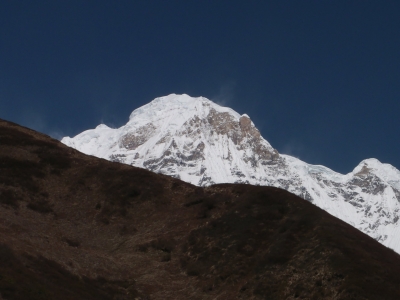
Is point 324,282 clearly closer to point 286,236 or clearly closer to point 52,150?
point 286,236

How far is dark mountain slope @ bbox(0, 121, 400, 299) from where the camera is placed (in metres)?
48.3

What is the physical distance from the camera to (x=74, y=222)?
6769 cm

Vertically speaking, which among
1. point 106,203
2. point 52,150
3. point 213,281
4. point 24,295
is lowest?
point 24,295

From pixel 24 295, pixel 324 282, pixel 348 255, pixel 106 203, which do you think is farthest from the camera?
pixel 106 203

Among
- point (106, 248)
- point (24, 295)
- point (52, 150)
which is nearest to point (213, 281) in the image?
point (106, 248)

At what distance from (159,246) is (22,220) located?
13585 mm

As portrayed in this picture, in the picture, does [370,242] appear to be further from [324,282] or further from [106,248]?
[106,248]

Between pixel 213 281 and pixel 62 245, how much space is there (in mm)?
14879

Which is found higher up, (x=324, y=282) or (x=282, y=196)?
(x=282, y=196)

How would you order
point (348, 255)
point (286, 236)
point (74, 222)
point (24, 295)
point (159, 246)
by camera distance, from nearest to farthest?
point (24, 295)
point (348, 255)
point (286, 236)
point (159, 246)
point (74, 222)

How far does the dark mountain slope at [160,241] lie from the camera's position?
158 ft

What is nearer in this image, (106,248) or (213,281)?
(213,281)

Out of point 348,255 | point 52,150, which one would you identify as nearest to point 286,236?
point 348,255

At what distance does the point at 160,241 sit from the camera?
208 ft
